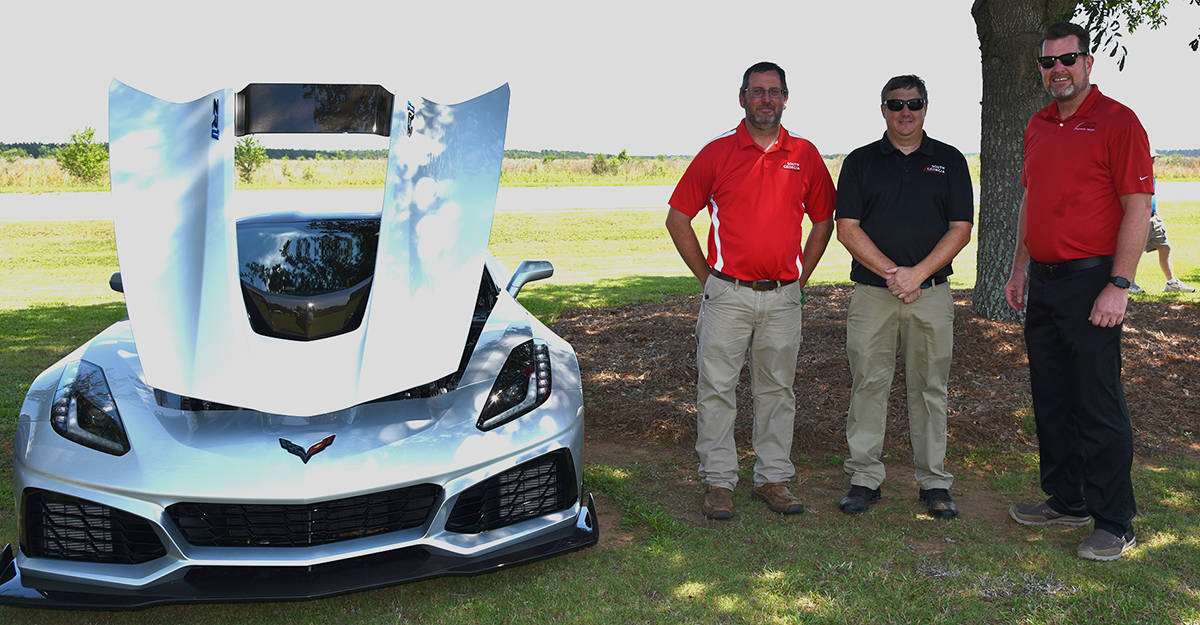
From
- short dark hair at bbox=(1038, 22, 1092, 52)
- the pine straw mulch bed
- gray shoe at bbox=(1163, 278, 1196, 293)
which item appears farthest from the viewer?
gray shoe at bbox=(1163, 278, 1196, 293)

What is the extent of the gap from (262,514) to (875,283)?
2.84 metres

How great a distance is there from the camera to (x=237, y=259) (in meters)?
3.73

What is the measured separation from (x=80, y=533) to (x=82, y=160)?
115 ft

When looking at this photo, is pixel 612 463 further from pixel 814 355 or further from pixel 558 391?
pixel 814 355

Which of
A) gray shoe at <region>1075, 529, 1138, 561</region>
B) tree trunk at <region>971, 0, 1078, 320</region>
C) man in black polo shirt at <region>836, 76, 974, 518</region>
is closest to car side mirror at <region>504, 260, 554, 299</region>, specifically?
man in black polo shirt at <region>836, 76, 974, 518</region>

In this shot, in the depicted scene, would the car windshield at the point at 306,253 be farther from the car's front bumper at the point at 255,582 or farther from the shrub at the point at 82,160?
the shrub at the point at 82,160

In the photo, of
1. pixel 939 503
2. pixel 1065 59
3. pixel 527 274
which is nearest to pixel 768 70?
pixel 1065 59

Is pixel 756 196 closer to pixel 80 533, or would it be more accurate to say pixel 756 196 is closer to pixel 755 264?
pixel 755 264

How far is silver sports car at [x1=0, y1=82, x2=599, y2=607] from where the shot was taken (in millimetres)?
3035

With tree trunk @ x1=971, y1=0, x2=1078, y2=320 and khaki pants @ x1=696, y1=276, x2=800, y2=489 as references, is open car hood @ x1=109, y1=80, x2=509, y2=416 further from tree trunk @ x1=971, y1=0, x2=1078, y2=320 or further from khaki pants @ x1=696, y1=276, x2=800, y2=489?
tree trunk @ x1=971, y1=0, x2=1078, y2=320

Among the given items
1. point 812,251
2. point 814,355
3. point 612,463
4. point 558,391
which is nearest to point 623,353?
point 814,355

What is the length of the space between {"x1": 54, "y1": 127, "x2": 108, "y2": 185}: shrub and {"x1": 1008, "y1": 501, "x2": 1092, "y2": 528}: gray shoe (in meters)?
35.0

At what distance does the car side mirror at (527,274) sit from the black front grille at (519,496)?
1354 mm

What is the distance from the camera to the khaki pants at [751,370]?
436 cm
